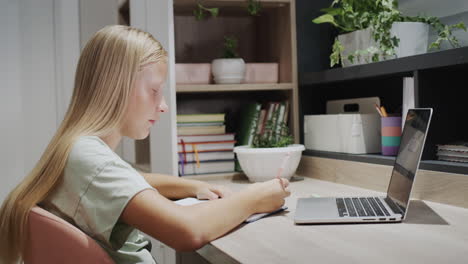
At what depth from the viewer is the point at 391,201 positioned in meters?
1.26

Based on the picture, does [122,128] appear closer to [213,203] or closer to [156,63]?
[156,63]

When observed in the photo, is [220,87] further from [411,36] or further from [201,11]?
[411,36]

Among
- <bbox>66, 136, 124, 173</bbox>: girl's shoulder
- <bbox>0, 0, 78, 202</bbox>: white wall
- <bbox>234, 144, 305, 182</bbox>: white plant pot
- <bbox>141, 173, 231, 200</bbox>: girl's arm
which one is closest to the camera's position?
<bbox>66, 136, 124, 173</bbox>: girl's shoulder

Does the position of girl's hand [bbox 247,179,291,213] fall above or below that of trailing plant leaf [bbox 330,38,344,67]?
below

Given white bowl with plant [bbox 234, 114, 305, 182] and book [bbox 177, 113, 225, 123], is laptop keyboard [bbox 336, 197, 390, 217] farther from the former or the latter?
book [bbox 177, 113, 225, 123]

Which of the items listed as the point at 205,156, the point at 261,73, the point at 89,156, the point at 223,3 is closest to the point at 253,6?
the point at 223,3

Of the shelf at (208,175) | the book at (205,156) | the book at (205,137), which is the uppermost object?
the book at (205,137)

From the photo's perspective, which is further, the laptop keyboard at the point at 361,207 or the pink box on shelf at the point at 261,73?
the pink box on shelf at the point at 261,73

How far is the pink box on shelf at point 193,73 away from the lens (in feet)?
6.31

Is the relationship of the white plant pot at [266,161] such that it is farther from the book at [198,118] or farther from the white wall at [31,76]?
the white wall at [31,76]

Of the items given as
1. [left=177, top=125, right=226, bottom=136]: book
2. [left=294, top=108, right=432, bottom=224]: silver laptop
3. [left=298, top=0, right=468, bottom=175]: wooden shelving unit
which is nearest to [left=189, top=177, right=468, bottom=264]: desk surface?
[left=294, top=108, right=432, bottom=224]: silver laptop

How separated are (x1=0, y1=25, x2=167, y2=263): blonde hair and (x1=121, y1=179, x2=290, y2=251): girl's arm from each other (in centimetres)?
19

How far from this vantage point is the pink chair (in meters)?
0.87

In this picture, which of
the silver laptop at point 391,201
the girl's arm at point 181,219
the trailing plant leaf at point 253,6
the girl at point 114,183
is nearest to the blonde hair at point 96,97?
the girl at point 114,183
